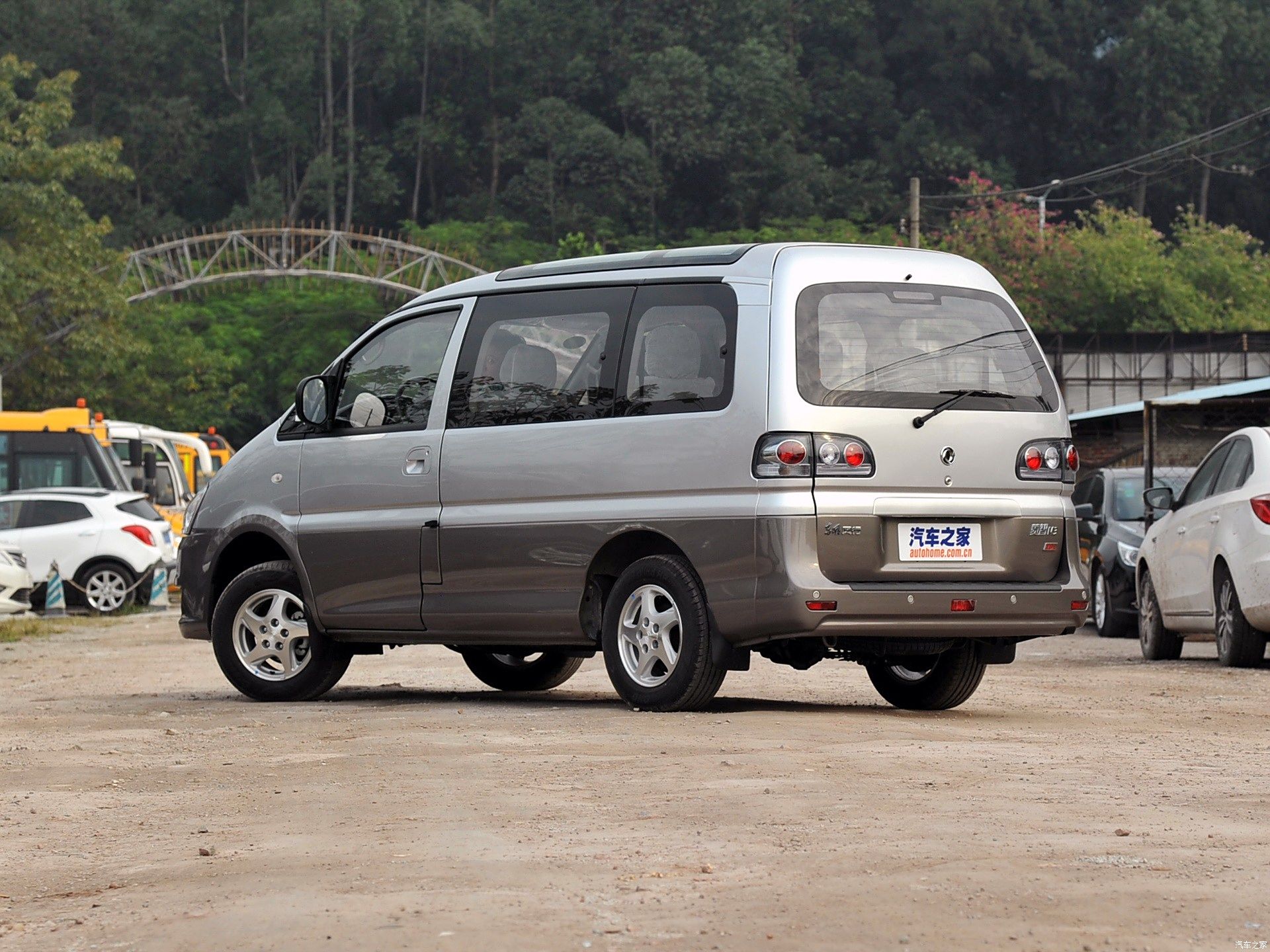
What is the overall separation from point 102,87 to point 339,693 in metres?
105

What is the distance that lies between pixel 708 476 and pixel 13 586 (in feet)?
46.5

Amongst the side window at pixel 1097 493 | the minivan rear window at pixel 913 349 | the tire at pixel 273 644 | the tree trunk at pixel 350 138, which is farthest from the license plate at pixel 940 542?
the tree trunk at pixel 350 138

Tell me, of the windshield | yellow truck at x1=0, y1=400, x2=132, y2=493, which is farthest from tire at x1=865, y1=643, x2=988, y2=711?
yellow truck at x1=0, y1=400, x2=132, y2=493

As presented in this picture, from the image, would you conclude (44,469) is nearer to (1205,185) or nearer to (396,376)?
(396,376)

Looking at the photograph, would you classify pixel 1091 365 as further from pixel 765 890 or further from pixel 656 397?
pixel 765 890

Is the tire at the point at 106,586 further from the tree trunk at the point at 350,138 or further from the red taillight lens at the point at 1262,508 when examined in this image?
the tree trunk at the point at 350,138

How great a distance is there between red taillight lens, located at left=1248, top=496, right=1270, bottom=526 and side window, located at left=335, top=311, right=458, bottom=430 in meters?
5.81

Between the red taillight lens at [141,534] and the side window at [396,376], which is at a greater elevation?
the side window at [396,376]

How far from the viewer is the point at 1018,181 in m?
115

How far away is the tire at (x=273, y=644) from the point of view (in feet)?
39.4

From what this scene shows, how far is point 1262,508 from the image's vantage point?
14.3 metres

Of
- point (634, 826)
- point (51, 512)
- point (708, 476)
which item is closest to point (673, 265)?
point (708, 476)

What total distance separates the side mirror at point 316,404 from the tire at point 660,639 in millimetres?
2322

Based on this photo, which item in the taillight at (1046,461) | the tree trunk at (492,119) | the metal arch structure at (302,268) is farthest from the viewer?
the tree trunk at (492,119)
